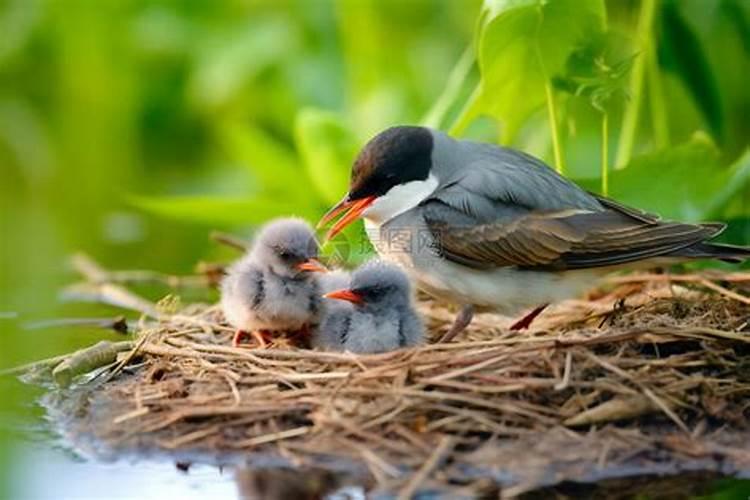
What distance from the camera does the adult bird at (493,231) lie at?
6180 mm

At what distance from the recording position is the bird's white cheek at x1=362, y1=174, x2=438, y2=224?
627 centimetres

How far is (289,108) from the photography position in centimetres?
1177

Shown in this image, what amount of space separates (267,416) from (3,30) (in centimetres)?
883

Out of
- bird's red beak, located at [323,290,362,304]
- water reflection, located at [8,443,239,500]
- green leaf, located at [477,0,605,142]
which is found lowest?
water reflection, located at [8,443,239,500]

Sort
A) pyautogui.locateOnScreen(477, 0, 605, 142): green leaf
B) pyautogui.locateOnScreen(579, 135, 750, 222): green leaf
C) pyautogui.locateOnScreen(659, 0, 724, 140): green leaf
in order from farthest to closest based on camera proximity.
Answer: pyautogui.locateOnScreen(659, 0, 724, 140): green leaf, pyautogui.locateOnScreen(579, 135, 750, 222): green leaf, pyautogui.locateOnScreen(477, 0, 605, 142): green leaf

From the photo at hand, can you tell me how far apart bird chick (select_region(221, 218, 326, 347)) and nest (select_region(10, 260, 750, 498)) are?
195mm

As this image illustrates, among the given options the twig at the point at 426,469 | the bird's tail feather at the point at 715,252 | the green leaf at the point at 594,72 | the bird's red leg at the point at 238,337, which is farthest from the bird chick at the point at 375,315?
the green leaf at the point at 594,72

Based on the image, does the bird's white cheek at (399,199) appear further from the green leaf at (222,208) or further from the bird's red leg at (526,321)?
the green leaf at (222,208)

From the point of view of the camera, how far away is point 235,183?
38.5ft

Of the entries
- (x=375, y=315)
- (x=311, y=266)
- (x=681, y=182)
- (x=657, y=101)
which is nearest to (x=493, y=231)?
(x=375, y=315)

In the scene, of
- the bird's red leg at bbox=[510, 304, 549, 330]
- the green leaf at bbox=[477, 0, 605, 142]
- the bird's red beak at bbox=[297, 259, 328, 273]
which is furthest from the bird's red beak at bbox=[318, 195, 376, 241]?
the green leaf at bbox=[477, 0, 605, 142]

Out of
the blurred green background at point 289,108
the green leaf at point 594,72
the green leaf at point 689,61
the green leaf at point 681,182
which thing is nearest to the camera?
the green leaf at point 594,72

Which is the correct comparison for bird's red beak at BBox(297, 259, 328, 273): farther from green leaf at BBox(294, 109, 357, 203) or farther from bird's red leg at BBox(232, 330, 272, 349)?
green leaf at BBox(294, 109, 357, 203)

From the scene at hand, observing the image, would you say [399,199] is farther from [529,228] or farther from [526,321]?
[526,321]
